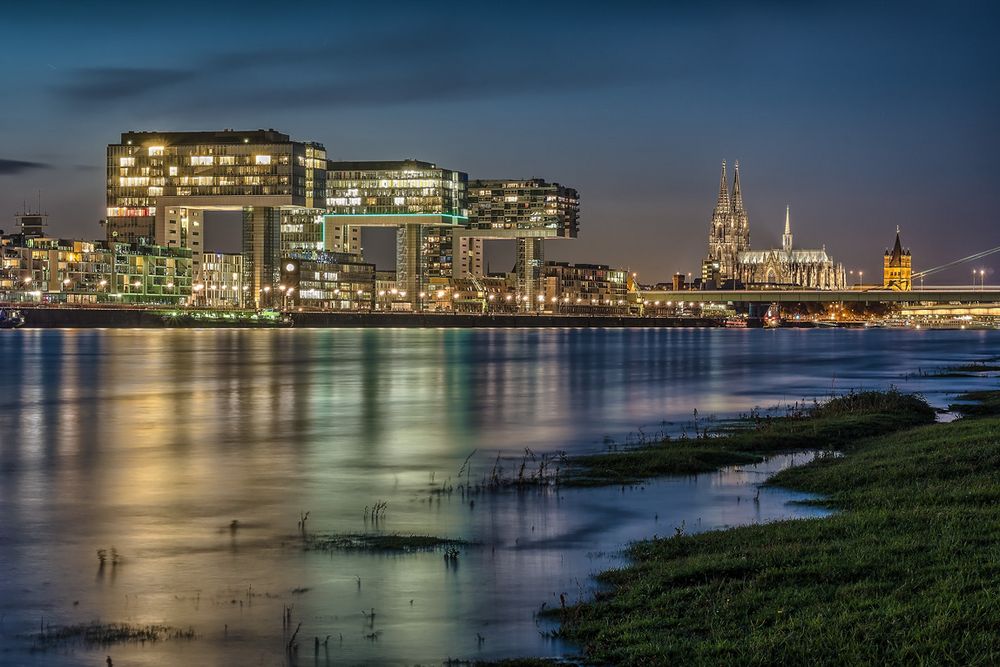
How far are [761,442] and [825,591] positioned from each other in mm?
19786

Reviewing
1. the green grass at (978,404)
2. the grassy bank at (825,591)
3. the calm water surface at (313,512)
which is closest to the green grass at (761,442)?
the calm water surface at (313,512)

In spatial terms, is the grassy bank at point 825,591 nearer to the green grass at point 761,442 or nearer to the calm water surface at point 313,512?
the calm water surface at point 313,512

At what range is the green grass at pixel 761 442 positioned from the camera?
3002cm

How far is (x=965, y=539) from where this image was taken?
1691 centimetres

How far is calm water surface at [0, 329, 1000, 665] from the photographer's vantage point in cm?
1605

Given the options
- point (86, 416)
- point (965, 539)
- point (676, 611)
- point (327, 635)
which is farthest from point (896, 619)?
point (86, 416)

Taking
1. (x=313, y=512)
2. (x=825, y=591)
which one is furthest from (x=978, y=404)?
(x=825, y=591)

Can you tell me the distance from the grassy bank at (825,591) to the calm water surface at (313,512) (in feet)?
3.50

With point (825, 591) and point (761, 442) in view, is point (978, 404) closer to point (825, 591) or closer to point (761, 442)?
point (761, 442)

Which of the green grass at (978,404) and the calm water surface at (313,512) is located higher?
the green grass at (978,404)

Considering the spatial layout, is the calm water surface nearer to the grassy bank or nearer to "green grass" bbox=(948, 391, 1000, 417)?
the grassy bank

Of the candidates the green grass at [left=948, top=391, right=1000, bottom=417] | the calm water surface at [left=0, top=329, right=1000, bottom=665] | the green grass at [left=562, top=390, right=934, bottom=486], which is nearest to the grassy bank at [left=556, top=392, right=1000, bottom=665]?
the calm water surface at [left=0, top=329, right=1000, bottom=665]

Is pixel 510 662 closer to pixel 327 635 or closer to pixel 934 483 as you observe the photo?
pixel 327 635

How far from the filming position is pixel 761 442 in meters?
34.5
